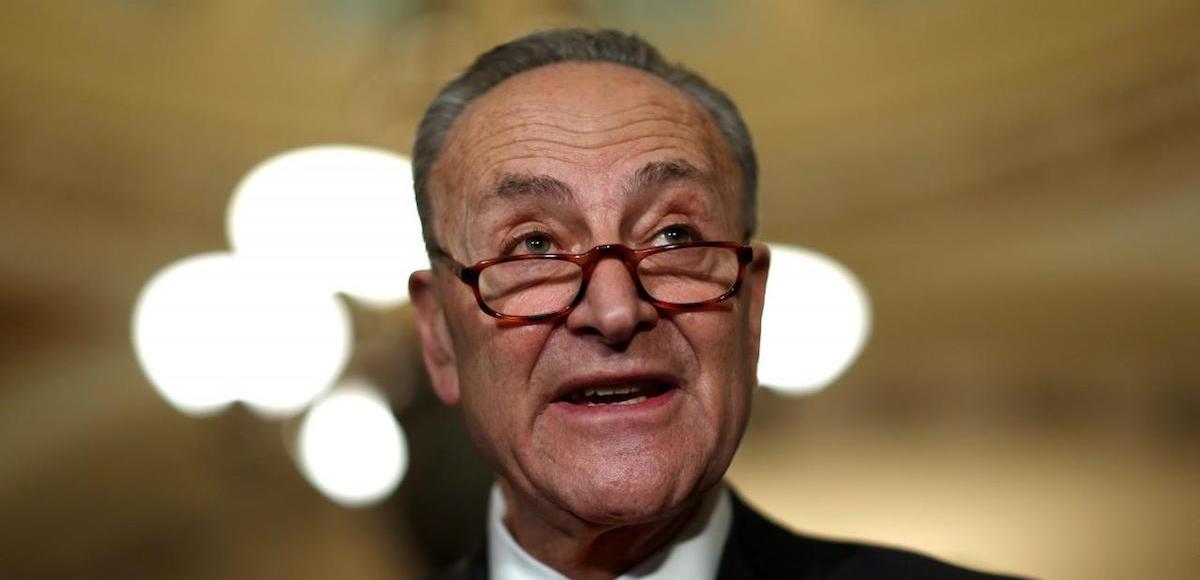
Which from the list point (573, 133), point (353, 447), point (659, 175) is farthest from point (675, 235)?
point (353, 447)

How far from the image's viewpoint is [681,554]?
1.75m

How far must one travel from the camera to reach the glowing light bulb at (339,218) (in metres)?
2.71

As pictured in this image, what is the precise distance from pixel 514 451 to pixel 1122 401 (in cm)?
146

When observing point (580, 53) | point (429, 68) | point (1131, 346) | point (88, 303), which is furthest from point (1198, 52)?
point (88, 303)

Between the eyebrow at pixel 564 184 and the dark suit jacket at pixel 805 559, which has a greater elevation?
the eyebrow at pixel 564 184

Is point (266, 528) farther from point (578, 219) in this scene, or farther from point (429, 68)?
point (578, 219)

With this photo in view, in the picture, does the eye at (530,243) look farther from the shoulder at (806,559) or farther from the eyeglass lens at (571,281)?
the shoulder at (806,559)

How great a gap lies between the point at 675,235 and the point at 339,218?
1.24 metres

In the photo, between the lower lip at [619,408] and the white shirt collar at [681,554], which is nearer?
the lower lip at [619,408]

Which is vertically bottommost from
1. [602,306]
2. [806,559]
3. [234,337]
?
[234,337]

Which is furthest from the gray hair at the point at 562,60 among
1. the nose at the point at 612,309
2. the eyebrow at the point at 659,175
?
the nose at the point at 612,309

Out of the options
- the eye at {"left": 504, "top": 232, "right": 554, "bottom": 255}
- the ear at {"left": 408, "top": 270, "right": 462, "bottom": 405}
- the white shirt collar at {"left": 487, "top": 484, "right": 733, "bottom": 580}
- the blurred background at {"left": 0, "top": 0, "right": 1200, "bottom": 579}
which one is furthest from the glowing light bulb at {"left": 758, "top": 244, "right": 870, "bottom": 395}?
the eye at {"left": 504, "top": 232, "right": 554, "bottom": 255}

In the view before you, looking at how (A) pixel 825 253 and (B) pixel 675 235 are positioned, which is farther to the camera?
(A) pixel 825 253

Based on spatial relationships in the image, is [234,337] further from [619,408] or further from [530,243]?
[619,408]
